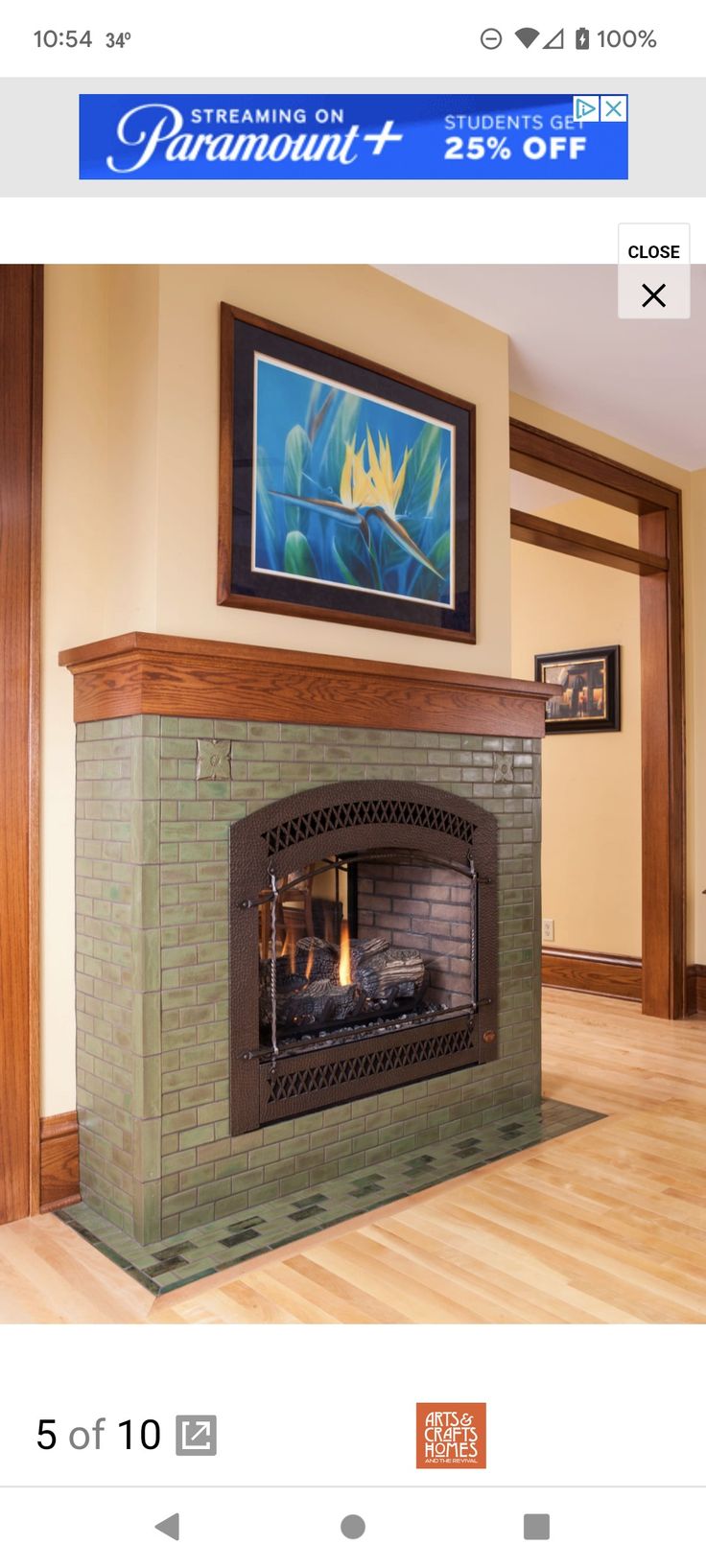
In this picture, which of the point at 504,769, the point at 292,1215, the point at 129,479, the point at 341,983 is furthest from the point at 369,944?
the point at 129,479

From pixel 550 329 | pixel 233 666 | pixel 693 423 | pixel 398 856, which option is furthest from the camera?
pixel 693 423

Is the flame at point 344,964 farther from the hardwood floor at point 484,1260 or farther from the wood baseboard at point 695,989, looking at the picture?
the wood baseboard at point 695,989

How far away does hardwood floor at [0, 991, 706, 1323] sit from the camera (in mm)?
1628

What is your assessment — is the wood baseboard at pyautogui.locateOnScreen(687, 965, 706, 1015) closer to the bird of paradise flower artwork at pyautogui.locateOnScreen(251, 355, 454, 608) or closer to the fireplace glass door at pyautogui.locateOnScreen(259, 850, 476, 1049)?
the fireplace glass door at pyautogui.locateOnScreen(259, 850, 476, 1049)

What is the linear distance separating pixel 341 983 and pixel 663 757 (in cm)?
219

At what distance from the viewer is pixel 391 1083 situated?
2379 millimetres

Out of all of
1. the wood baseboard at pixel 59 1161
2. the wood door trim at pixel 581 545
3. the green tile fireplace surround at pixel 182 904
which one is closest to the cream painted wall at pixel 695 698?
the wood door trim at pixel 581 545

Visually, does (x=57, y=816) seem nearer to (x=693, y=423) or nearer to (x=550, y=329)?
(x=550, y=329)

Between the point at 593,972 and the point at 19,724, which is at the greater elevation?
the point at 19,724

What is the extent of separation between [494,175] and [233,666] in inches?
45.9

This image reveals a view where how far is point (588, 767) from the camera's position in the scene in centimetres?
458

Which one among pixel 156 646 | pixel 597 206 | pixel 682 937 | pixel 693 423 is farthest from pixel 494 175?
pixel 682 937
